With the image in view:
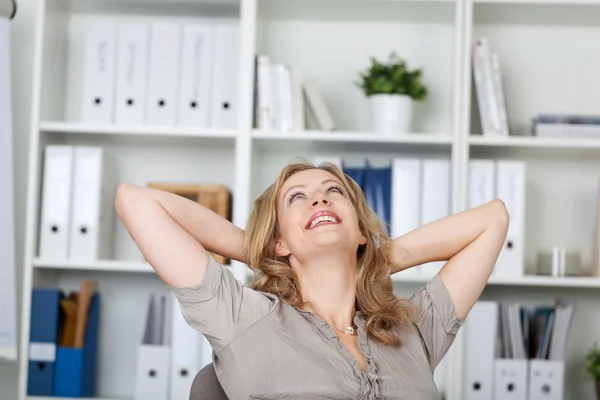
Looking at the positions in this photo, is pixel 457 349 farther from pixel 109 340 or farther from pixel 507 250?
pixel 109 340

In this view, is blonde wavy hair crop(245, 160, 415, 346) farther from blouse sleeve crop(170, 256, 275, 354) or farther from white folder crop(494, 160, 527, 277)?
white folder crop(494, 160, 527, 277)

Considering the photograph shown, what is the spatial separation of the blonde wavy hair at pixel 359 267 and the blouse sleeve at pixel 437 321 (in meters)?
0.05

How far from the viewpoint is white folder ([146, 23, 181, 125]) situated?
10.2 ft

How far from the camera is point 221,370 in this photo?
1765 millimetres

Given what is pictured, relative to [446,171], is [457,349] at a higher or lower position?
lower

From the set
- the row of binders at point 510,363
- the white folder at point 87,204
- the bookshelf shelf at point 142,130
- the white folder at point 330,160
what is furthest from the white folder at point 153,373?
the row of binders at point 510,363

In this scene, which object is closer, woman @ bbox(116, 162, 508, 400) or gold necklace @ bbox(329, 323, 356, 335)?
woman @ bbox(116, 162, 508, 400)

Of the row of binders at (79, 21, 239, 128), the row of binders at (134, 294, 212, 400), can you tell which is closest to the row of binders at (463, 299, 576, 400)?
the row of binders at (134, 294, 212, 400)

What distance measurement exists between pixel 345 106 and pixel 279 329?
1.71 meters

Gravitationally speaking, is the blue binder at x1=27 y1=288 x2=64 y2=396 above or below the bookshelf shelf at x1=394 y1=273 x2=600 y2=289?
below

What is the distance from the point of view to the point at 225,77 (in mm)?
3129

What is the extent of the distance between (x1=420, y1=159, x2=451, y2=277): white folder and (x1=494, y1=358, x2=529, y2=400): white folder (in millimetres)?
380

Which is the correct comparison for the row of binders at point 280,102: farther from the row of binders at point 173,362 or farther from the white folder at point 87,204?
the row of binders at point 173,362

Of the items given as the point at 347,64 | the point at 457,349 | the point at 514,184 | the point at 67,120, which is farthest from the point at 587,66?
the point at 67,120
